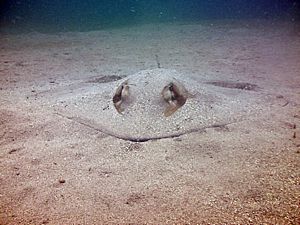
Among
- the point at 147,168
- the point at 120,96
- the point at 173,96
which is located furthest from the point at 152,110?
the point at 147,168

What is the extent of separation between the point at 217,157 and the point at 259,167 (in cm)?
51

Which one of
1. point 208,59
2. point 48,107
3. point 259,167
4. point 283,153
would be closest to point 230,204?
point 259,167

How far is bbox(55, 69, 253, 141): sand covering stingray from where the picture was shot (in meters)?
3.58

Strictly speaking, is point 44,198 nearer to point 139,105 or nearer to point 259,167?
point 139,105

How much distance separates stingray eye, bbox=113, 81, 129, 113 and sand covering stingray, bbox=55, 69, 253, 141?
2.4 inches

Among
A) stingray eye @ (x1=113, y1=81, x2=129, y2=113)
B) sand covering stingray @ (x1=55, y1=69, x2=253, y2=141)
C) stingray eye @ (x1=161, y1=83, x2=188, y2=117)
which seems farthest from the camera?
stingray eye @ (x1=113, y1=81, x2=129, y2=113)

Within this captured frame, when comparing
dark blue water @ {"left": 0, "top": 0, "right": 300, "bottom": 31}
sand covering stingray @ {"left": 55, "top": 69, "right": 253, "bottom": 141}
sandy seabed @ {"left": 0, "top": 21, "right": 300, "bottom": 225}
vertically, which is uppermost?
dark blue water @ {"left": 0, "top": 0, "right": 300, "bottom": 31}

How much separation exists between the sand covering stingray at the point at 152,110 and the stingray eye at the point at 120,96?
0.06m

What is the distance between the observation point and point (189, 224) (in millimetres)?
2477

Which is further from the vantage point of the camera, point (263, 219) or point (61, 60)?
point (61, 60)

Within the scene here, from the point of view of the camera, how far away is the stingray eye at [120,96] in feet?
13.4

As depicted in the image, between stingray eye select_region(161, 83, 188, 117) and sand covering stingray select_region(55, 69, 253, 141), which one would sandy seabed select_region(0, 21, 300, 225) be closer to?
sand covering stingray select_region(55, 69, 253, 141)

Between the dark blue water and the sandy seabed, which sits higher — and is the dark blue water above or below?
above

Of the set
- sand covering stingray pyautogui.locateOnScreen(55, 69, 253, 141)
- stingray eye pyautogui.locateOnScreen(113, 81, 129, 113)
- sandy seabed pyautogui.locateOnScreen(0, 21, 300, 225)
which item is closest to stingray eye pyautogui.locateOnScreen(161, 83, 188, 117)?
sand covering stingray pyautogui.locateOnScreen(55, 69, 253, 141)
